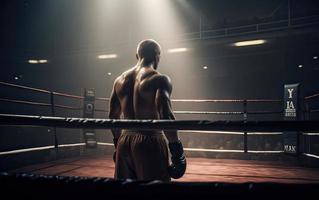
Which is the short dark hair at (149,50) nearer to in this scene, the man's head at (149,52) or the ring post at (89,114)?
the man's head at (149,52)

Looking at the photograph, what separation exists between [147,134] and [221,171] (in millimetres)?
2369

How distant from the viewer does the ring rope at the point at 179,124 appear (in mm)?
713

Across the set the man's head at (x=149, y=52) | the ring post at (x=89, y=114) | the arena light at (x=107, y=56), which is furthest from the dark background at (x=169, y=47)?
the man's head at (x=149, y=52)

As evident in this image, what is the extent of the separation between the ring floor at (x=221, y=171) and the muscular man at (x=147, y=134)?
1.63m

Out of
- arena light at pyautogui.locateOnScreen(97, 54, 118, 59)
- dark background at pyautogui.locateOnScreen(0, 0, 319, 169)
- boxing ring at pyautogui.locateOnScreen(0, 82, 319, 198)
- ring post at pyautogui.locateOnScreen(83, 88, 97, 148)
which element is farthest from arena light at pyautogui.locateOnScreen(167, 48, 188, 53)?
ring post at pyautogui.locateOnScreen(83, 88, 97, 148)

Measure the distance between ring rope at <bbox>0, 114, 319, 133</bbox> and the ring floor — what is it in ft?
7.62

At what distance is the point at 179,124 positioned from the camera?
0.82 m

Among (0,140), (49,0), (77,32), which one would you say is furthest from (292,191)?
(49,0)

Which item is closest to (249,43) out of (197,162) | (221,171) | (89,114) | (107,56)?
(107,56)

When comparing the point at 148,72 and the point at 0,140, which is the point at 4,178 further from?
the point at 0,140

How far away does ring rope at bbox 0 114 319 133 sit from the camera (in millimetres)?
713

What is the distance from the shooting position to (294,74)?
10.3 m

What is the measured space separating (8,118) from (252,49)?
1065 cm

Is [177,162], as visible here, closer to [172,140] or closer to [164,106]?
[172,140]
